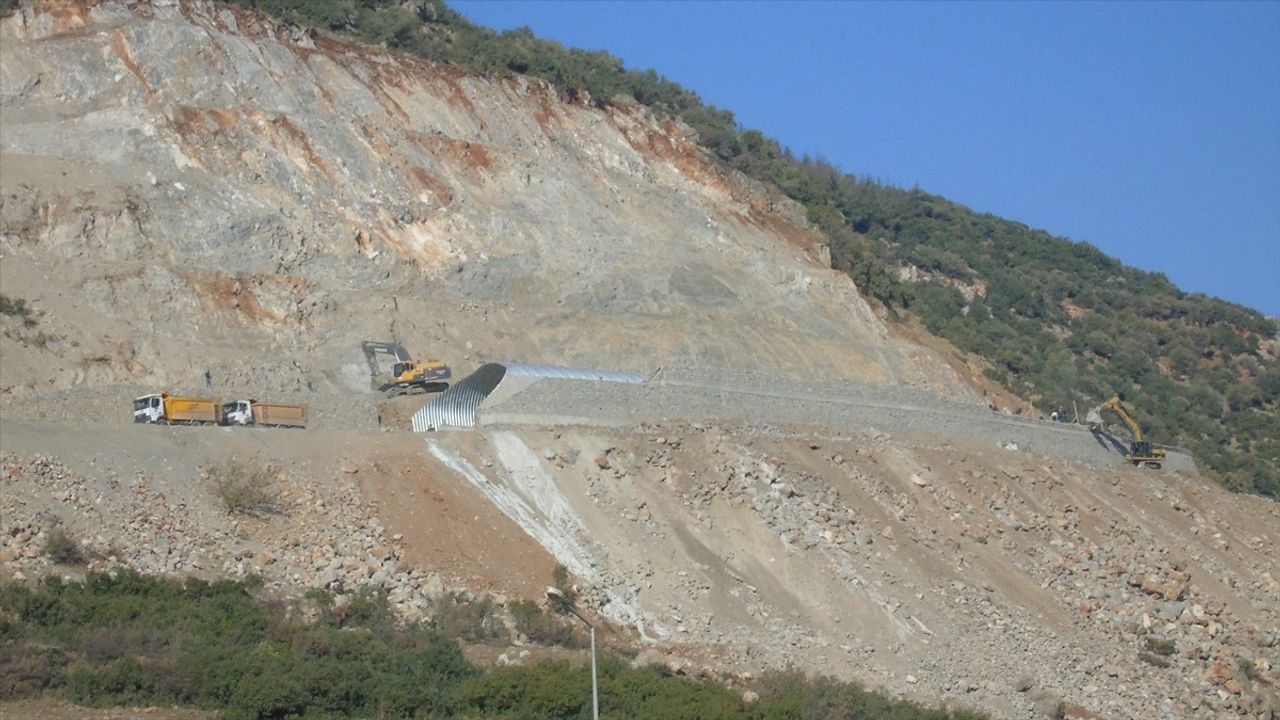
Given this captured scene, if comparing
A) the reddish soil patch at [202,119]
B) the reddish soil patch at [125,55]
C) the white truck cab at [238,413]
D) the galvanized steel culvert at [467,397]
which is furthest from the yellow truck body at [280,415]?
the reddish soil patch at [125,55]

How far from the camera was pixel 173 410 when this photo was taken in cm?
3909

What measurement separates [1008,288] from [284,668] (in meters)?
71.4

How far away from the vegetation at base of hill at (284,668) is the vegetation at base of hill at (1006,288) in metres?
29.0

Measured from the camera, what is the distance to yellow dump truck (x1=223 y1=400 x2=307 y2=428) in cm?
3991

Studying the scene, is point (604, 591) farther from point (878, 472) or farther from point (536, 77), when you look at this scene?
point (536, 77)

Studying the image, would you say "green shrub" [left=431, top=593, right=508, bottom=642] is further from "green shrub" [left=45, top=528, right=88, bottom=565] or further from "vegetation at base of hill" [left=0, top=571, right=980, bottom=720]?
"green shrub" [left=45, top=528, right=88, bottom=565]

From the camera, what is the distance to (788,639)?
36531 mm

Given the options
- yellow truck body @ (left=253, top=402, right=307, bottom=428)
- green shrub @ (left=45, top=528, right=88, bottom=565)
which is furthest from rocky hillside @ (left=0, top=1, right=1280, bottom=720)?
yellow truck body @ (left=253, top=402, right=307, bottom=428)

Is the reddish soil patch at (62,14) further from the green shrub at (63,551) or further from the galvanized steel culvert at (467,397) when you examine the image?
the green shrub at (63,551)

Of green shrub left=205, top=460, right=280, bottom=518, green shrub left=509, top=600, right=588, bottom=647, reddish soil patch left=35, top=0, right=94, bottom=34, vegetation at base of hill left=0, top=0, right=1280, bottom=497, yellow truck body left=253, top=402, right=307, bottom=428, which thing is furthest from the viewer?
vegetation at base of hill left=0, top=0, right=1280, bottom=497

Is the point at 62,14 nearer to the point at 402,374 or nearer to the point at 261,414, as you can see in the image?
the point at 402,374

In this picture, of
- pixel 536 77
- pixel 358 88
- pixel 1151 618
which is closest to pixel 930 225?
pixel 536 77

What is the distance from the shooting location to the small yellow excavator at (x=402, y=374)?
44781 millimetres

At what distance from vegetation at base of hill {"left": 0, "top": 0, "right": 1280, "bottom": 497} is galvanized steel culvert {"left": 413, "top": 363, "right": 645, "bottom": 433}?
18.1 metres
